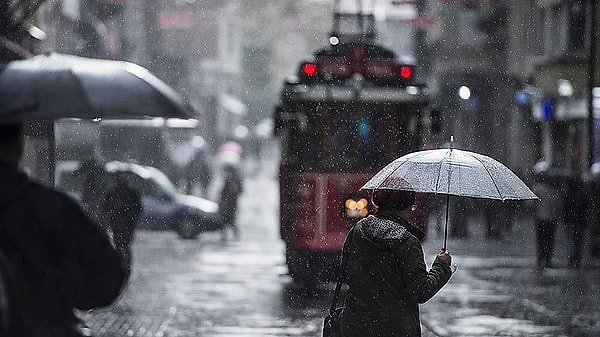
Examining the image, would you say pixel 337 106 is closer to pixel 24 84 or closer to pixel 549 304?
pixel 549 304

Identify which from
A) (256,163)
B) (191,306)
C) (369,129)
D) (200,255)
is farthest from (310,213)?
(256,163)

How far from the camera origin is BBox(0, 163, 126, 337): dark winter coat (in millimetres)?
5133

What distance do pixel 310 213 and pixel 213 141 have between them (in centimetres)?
6497

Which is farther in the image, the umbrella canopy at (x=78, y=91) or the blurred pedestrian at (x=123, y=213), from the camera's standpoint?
the blurred pedestrian at (x=123, y=213)

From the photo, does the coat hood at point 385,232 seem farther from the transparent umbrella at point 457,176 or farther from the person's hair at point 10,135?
the person's hair at point 10,135

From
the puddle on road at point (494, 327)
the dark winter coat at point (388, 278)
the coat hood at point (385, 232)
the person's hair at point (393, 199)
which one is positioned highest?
the person's hair at point (393, 199)

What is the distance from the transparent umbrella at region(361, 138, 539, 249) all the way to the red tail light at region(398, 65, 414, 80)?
36.1ft

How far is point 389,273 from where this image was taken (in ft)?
22.8

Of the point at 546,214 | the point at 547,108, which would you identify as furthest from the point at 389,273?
the point at 547,108

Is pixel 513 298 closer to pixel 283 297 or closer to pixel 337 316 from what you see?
pixel 283 297

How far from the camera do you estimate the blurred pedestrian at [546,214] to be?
71.3 ft

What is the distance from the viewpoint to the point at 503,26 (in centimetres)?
4819

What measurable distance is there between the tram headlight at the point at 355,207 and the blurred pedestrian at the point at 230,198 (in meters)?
12.4

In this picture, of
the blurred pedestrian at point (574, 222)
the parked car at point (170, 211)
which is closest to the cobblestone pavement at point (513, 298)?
the blurred pedestrian at point (574, 222)
